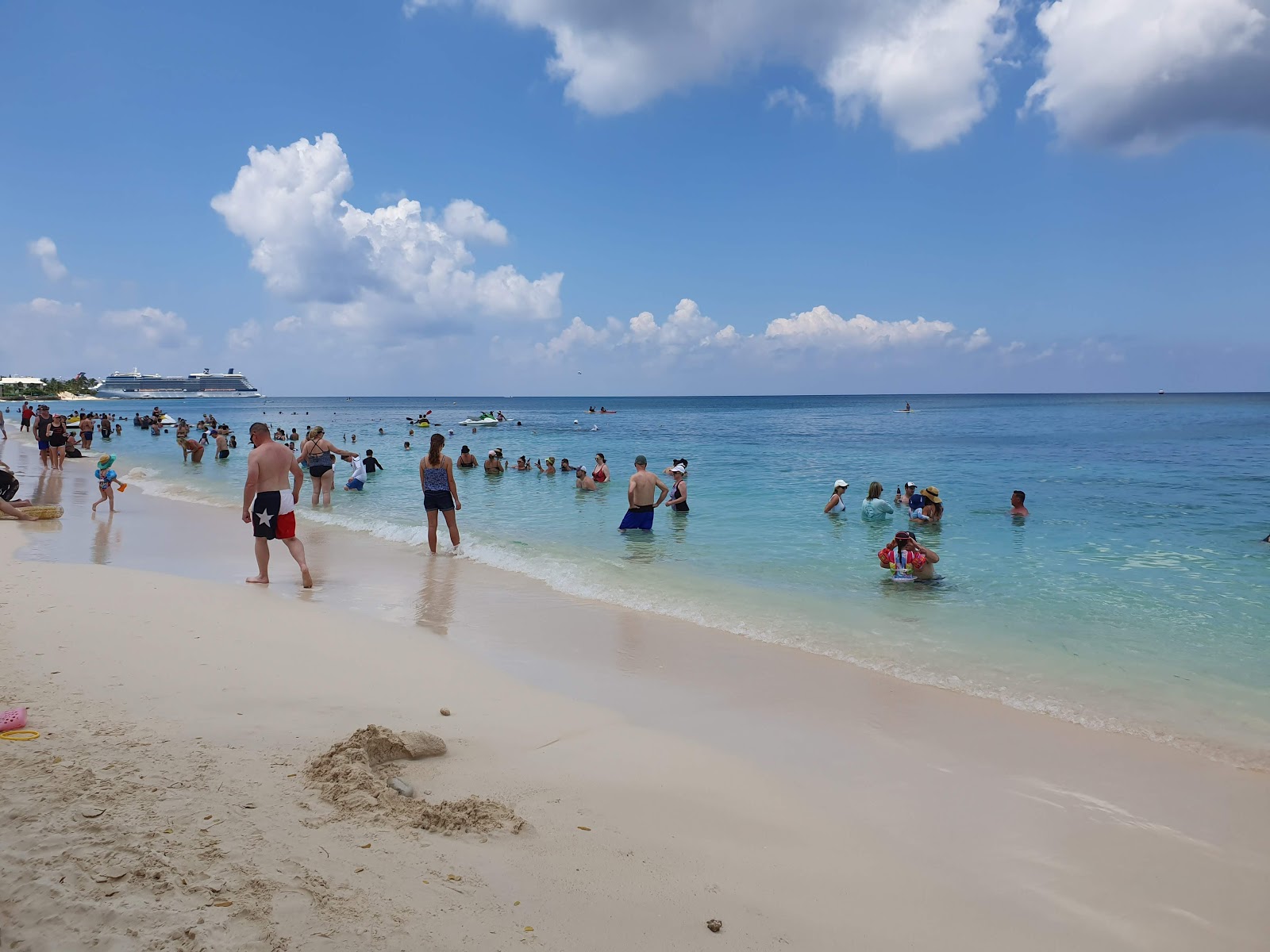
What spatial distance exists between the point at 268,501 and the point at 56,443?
728 inches

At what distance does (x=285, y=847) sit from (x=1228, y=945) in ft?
11.8

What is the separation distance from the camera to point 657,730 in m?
4.61

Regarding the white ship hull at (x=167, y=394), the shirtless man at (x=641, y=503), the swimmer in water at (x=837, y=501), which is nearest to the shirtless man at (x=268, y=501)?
the shirtless man at (x=641, y=503)

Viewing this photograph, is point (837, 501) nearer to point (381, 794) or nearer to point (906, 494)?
point (906, 494)

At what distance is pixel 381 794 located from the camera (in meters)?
3.16

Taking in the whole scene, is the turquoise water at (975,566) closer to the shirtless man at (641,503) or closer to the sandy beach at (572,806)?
the shirtless man at (641,503)

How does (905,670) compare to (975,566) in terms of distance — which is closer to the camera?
(905,670)

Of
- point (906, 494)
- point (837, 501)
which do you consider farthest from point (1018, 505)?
point (837, 501)

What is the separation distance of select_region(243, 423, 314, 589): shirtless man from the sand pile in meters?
5.19

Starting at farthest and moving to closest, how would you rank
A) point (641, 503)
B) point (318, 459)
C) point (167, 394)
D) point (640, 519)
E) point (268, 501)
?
1. point (167, 394)
2. point (318, 459)
3. point (640, 519)
4. point (641, 503)
5. point (268, 501)

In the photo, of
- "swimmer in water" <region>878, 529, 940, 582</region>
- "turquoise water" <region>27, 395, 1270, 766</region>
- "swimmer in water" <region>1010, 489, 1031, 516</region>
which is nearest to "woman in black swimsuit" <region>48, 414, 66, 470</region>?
"turquoise water" <region>27, 395, 1270, 766</region>

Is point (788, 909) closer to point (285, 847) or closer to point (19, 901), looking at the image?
point (285, 847)

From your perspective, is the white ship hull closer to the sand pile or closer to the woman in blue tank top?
the woman in blue tank top

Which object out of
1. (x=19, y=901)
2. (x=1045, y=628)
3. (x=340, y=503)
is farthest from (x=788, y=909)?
(x=340, y=503)
